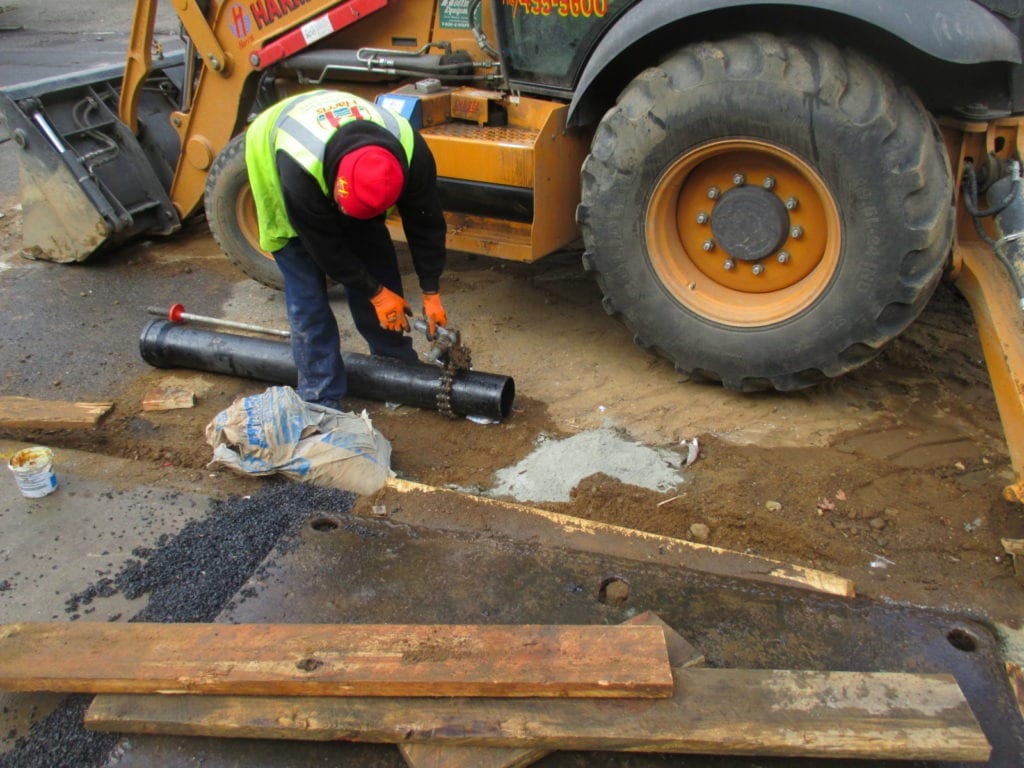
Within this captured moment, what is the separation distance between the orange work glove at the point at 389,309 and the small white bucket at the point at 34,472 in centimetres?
146

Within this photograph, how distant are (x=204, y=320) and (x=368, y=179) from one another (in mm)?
1996

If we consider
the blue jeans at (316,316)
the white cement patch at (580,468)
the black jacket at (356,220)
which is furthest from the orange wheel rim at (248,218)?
the white cement patch at (580,468)

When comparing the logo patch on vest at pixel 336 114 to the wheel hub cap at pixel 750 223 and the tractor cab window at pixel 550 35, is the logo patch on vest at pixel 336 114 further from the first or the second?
the wheel hub cap at pixel 750 223

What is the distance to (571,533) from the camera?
2.91m

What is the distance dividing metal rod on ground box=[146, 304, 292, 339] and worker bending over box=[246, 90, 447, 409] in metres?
0.63

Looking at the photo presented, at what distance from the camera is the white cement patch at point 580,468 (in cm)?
339

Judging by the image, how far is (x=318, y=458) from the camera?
3412 millimetres

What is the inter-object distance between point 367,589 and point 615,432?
1502 millimetres

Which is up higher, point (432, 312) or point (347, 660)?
point (432, 312)

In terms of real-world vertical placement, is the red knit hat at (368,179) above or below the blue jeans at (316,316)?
above

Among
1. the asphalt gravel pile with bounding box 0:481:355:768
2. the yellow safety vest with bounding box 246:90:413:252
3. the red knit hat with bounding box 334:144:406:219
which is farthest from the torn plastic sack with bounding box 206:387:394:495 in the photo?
the red knit hat with bounding box 334:144:406:219

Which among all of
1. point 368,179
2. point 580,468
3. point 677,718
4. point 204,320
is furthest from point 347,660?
point 204,320

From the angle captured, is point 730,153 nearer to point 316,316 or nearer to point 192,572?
point 316,316

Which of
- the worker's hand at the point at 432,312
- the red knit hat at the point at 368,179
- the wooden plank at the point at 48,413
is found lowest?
the wooden plank at the point at 48,413
